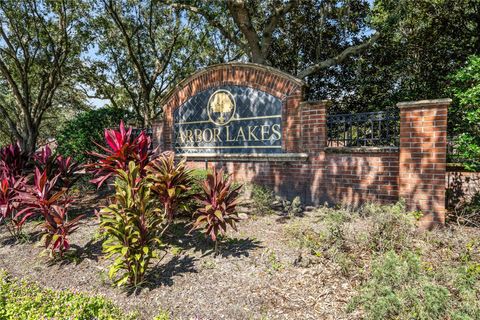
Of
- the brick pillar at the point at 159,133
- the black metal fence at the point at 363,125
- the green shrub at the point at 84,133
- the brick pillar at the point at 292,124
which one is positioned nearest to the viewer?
the black metal fence at the point at 363,125

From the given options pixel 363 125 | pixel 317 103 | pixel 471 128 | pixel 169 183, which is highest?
pixel 317 103

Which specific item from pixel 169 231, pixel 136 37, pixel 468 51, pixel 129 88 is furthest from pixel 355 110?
pixel 129 88

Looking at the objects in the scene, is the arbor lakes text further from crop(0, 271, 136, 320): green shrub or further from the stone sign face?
crop(0, 271, 136, 320): green shrub

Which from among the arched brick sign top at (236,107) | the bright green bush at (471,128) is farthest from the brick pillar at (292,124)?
the bright green bush at (471,128)

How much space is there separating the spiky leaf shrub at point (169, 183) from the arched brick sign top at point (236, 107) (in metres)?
2.98

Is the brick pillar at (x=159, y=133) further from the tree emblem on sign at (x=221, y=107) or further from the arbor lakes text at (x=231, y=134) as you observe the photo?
the tree emblem on sign at (x=221, y=107)

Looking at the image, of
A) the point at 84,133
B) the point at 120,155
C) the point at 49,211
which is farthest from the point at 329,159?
the point at 84,133

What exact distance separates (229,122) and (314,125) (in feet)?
6.97

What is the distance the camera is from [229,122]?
704cm

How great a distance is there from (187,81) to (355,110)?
7246 mm

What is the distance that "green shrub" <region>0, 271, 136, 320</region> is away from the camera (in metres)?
2.70

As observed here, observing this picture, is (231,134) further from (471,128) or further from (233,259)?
(471,128)

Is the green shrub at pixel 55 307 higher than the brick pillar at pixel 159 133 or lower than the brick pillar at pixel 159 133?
lower

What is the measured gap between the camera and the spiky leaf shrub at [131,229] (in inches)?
128
